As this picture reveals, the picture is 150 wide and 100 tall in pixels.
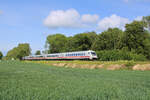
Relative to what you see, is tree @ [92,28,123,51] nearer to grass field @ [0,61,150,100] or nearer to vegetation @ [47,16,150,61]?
vegetation @ [47,16,150,61]

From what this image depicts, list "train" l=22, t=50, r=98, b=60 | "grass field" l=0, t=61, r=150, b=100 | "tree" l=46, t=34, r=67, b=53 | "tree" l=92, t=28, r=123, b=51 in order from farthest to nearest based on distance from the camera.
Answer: "tree" l=46, t=34, r=67, b=53
"tree" l=92, t=28, r=123, b=51
"train" l=22, t=50, r=98, b=60
"grass field" l=0, t=61, r=150, b=100

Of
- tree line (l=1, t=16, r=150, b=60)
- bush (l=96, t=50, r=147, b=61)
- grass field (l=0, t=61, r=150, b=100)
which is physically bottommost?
grass field (l=0, t=61, r=150, b=100)

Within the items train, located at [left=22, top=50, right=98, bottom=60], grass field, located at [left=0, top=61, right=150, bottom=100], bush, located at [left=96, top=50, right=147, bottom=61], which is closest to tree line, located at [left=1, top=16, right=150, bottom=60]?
bush, located at [left=96, top=50, right=147, bottom=61]

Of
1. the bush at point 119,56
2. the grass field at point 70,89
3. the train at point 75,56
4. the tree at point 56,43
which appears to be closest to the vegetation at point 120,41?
the bush at point 119,56

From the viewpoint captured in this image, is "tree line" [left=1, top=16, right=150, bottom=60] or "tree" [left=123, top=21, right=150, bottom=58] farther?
"tree" [left=123, top=21, right=150, bottom=58]

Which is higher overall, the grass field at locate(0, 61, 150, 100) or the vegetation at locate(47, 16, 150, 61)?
the vegetation at locate(47, 16, 150, 61)

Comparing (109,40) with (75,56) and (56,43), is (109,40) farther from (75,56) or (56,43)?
(56,43)

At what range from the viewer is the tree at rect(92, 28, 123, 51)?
6288cm

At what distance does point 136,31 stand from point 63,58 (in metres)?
22.7

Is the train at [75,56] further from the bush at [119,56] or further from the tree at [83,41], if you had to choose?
the tree at [83,41]

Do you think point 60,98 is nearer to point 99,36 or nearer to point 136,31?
point 136,31

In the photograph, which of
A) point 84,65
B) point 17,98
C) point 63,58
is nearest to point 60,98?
point 17,98

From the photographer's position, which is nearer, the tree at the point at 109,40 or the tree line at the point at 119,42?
the tree line at the point at 119,42

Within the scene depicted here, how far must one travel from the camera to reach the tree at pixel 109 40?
6288 cm
